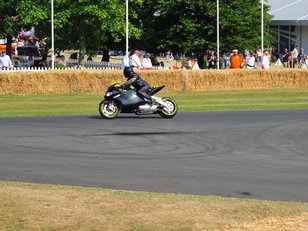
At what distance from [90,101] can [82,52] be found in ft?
78.9

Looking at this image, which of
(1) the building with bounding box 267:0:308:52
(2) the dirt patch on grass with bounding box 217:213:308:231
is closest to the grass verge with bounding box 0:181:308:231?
(2) the dirt patch on grass with bounding box 217:213:308:231

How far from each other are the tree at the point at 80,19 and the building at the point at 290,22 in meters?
17.9

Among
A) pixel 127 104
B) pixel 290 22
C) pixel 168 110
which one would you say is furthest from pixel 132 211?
pixel 290 22

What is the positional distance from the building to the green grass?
30.7m

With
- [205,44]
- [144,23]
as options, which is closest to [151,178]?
[205,44]

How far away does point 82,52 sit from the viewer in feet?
171

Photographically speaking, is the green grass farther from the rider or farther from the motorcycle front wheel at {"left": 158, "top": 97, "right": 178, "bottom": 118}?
the rider

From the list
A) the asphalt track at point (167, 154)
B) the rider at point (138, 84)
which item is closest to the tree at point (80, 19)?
the rider at point (138, 84)

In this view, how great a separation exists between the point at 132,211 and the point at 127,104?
12.0 m

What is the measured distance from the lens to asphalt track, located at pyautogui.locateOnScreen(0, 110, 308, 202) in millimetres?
10438

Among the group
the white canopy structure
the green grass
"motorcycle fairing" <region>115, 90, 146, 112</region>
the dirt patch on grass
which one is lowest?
the dirt patch on grass

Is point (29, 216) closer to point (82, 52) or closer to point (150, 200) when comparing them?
point (150, 200)

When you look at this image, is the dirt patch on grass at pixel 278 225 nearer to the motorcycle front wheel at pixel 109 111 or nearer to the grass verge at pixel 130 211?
the grass verge at pixel 130 211

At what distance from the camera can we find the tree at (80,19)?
157ft
